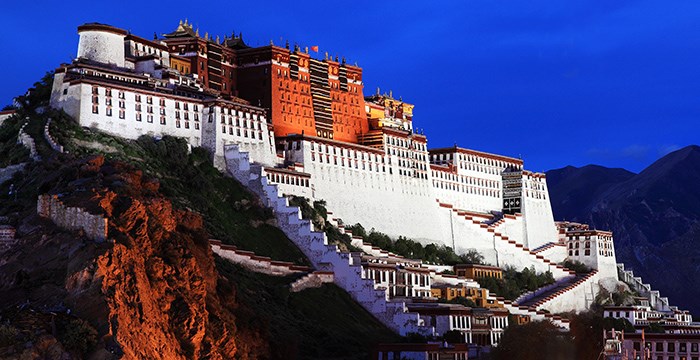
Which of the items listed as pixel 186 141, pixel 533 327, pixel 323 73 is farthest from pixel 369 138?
pixel 533 327

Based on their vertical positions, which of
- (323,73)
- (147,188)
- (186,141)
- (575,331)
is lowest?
(575,331)

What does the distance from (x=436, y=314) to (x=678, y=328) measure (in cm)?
2937

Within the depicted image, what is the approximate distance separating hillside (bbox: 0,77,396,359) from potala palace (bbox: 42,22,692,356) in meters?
4.03

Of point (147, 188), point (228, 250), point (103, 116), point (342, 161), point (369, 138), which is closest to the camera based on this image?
point (147, 188)

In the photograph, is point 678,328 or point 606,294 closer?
point 678,328

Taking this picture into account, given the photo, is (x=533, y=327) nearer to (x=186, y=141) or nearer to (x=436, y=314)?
(x=436, y=314)

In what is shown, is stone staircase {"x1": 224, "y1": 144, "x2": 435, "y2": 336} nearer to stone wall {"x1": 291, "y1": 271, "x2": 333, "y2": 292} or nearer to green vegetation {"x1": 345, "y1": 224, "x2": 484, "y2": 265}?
stone wall {"x1": 291, "y1": 271, "x2": 333, "y2": 292}

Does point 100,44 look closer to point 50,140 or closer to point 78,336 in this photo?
point 50,140

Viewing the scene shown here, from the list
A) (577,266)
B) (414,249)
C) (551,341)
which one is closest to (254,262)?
(551,341)

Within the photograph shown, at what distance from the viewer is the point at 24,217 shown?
78.7 m

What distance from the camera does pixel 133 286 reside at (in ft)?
211

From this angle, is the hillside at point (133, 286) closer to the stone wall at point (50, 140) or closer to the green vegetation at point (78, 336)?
the green vegetation at point (78, 336)

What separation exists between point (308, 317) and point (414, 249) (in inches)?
1139

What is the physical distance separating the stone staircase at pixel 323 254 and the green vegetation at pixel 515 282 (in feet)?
66.1
